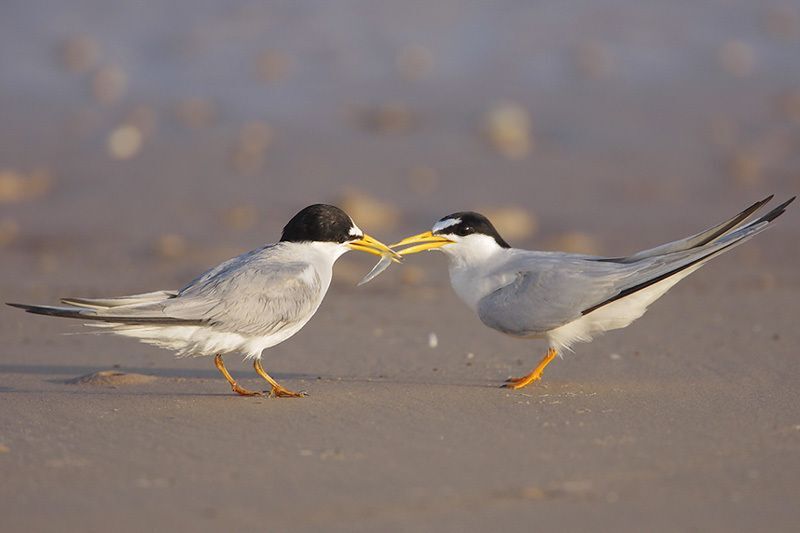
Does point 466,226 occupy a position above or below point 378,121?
below

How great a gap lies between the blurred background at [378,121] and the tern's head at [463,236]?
8.69 ft

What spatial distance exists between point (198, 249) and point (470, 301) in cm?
417

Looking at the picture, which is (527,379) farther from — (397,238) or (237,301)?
(397,238)

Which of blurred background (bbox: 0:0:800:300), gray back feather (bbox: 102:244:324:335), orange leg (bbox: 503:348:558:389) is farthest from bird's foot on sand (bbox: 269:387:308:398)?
blurred background (bbox: 0:0:800:300)

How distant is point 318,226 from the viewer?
6207mm

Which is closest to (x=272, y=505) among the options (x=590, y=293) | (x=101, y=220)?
(x=590, y=293)

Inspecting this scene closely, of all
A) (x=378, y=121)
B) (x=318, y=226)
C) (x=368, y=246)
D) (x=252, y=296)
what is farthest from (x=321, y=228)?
(x=378, y=121)

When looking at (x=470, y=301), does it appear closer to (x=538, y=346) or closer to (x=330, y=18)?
(x=538, y=346)

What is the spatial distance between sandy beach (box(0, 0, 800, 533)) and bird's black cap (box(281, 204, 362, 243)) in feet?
2.38

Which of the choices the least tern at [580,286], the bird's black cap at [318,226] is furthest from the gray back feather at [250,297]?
the least tern at [580,286]

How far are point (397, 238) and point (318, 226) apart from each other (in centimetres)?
416

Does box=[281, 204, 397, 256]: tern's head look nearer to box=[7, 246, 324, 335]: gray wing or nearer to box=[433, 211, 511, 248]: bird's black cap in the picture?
box=[7, 246, 324, 335]: gray wing

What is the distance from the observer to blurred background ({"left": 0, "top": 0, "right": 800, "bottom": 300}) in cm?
1099

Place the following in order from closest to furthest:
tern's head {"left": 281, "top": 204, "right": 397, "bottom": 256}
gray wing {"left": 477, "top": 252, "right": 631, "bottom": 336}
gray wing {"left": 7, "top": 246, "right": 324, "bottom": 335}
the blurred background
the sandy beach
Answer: the sandy beach → gray wing {"left": 7, "top": 246, "right": 324, "bottom": 335} → gray wing {"left": 477, "top": 252, "right": 631, "bottom": 336} → tern's head {"left": 281, "top": 204, "right": 397, "bottom": 256} → the blurred background
